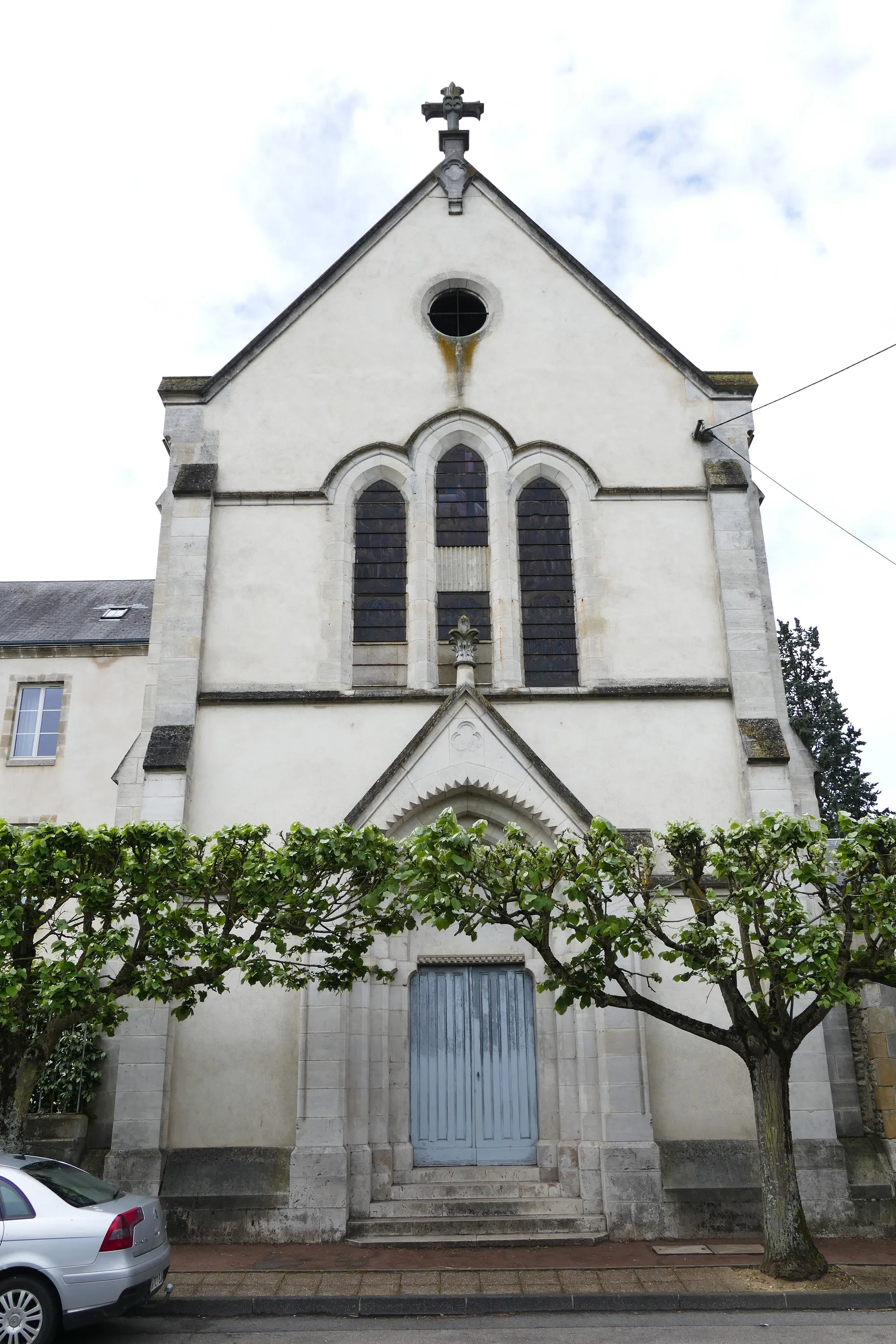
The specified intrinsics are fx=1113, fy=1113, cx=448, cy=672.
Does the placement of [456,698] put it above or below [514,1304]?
above

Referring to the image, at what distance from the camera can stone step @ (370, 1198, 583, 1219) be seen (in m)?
11.8

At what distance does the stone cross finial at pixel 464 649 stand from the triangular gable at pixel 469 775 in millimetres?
364

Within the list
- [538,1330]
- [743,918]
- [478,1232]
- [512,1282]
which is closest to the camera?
[538,1330]

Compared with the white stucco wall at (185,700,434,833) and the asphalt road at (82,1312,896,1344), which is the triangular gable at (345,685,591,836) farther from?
the asphalt road at (82,1312,896,1344)

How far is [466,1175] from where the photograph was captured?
1249 centimetres

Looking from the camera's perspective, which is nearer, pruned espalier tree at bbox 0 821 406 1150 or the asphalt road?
the asphalt road

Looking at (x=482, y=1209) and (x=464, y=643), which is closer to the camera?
(x=482, y=1209)

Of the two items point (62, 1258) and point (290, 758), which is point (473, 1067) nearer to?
point (290, 758)

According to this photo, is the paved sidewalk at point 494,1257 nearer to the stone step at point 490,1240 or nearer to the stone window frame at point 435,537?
the stone step at point 490,1240

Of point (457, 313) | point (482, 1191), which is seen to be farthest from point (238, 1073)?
point (457, 313)

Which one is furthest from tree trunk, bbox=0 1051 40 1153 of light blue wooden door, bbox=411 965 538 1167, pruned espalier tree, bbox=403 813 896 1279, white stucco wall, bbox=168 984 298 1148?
light blue wooden door, bbox=411 965 538 1167

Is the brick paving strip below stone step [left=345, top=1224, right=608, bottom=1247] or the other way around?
below

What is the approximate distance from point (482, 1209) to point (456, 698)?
18.6ft

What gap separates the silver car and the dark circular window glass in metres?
12.3
